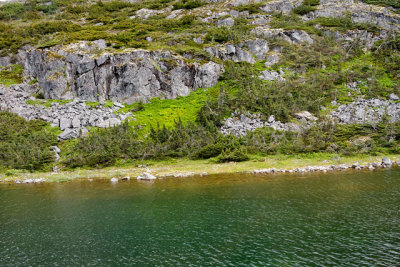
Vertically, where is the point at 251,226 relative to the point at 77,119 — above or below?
below

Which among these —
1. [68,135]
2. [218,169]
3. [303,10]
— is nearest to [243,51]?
[303,10]

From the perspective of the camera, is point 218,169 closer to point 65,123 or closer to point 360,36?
point 65,123

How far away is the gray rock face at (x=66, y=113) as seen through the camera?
64250mm

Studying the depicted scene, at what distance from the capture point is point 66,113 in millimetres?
68000

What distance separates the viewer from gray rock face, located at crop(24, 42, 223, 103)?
250ft

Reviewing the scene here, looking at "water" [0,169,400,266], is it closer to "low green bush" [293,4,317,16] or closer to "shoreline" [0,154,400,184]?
"shoreline" [0,154,400,184]

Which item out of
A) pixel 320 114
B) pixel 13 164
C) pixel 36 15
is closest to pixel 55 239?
pixel 13 164

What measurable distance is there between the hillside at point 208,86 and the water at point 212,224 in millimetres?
16562

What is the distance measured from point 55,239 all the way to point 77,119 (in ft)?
159

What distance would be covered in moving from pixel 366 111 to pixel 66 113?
7552 centimetres

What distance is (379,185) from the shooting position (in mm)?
33562

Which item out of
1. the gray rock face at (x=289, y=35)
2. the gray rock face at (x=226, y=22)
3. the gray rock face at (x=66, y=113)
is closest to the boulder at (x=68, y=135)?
the gray rock face at (x=66, y=113)

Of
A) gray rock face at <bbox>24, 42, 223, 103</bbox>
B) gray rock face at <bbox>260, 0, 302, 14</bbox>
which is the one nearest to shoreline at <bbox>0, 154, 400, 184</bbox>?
gray rock face at <bbox>24, 42, 223, 103</bbox>

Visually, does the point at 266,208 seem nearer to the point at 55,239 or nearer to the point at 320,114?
the point at 55,239
